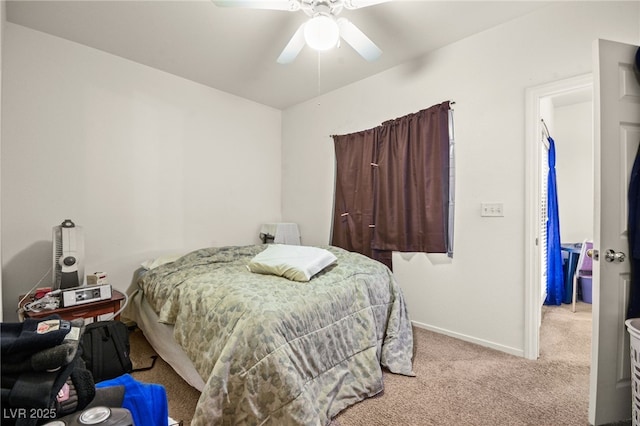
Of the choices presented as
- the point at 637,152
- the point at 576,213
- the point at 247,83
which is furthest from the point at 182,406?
the point at 576,213

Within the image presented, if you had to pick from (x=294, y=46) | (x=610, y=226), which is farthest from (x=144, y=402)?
(x=610, y=226)

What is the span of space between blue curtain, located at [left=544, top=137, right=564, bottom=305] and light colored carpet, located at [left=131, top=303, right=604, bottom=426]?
1.13 m

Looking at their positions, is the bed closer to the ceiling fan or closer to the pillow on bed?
the pillow on bed

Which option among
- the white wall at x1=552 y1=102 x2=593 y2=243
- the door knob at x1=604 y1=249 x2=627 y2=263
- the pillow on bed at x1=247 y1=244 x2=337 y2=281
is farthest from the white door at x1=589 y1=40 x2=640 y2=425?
the white wall at x1=552 y1=102 x2=593 y2=243

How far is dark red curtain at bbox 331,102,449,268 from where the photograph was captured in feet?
8.79

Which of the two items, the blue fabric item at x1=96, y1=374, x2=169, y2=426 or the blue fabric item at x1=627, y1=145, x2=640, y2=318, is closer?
the blue fabric item at x1=96, y1=374, x2=169, y2=426

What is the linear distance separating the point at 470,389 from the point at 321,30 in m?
2.31

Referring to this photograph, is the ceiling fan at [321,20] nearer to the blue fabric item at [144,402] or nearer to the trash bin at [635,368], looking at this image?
the blue fabric item at [144,402]

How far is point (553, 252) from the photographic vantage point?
3.61 metres

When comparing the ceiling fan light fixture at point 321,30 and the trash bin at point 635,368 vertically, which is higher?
the ceiling fan light fixture at point 321,30

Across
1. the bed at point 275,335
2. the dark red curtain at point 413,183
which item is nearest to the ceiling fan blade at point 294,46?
the dark red curtain at point 413,183

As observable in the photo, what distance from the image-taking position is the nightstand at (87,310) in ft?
5.98

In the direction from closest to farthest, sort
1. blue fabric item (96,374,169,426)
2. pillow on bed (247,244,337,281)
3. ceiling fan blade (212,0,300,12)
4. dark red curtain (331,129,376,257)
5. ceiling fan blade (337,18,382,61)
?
1. blue fabric item (96,374,169,426)
2. ceiling fan blade (212,0,300,12)
3. ceiling fan blade (337,18,382,61)
4. pillow on bed (247,244,337,281)
5. dark red curtain (331,129,376,257)

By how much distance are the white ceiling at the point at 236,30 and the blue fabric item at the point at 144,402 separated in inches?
90.7
